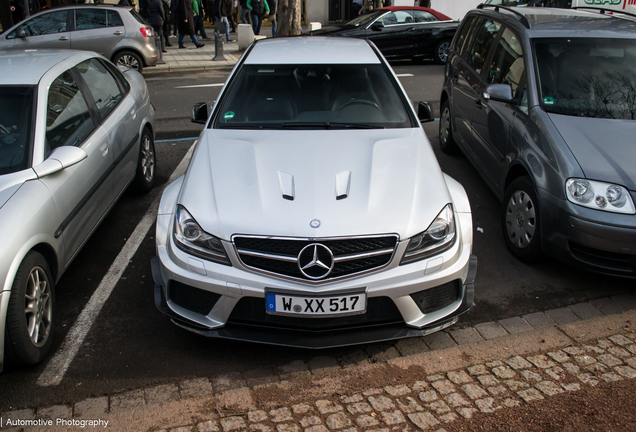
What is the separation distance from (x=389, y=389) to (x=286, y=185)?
134 cm

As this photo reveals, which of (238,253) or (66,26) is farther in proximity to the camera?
(66,26)

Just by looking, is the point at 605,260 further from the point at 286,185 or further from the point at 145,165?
the point at 145,165

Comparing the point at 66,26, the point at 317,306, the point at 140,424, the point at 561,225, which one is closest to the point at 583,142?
the point at 561,225

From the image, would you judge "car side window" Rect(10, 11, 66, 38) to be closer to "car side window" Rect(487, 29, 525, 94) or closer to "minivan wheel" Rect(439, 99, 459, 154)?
"minivan wheel" Rect(439, 99, 459, 154)

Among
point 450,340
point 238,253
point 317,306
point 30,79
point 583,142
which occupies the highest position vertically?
point 30,79

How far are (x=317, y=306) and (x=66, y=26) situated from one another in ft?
39.6

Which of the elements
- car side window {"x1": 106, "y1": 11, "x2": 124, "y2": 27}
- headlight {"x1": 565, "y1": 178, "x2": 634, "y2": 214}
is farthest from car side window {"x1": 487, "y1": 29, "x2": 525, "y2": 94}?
car side window {"x1": 106, "y1": 11, "x2": 124, "y2": 27}

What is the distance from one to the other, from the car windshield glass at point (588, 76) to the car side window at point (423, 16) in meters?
10.4

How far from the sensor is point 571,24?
523 cm

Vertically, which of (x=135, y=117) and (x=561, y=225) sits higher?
(x=135, y=117)

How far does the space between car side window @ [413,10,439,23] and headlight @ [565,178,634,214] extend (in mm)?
11855

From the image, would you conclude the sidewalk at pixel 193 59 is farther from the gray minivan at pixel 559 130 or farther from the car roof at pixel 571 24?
the car roof at pixel 571 24

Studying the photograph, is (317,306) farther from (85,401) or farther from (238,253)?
(85,401)

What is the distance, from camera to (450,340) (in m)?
3.63
